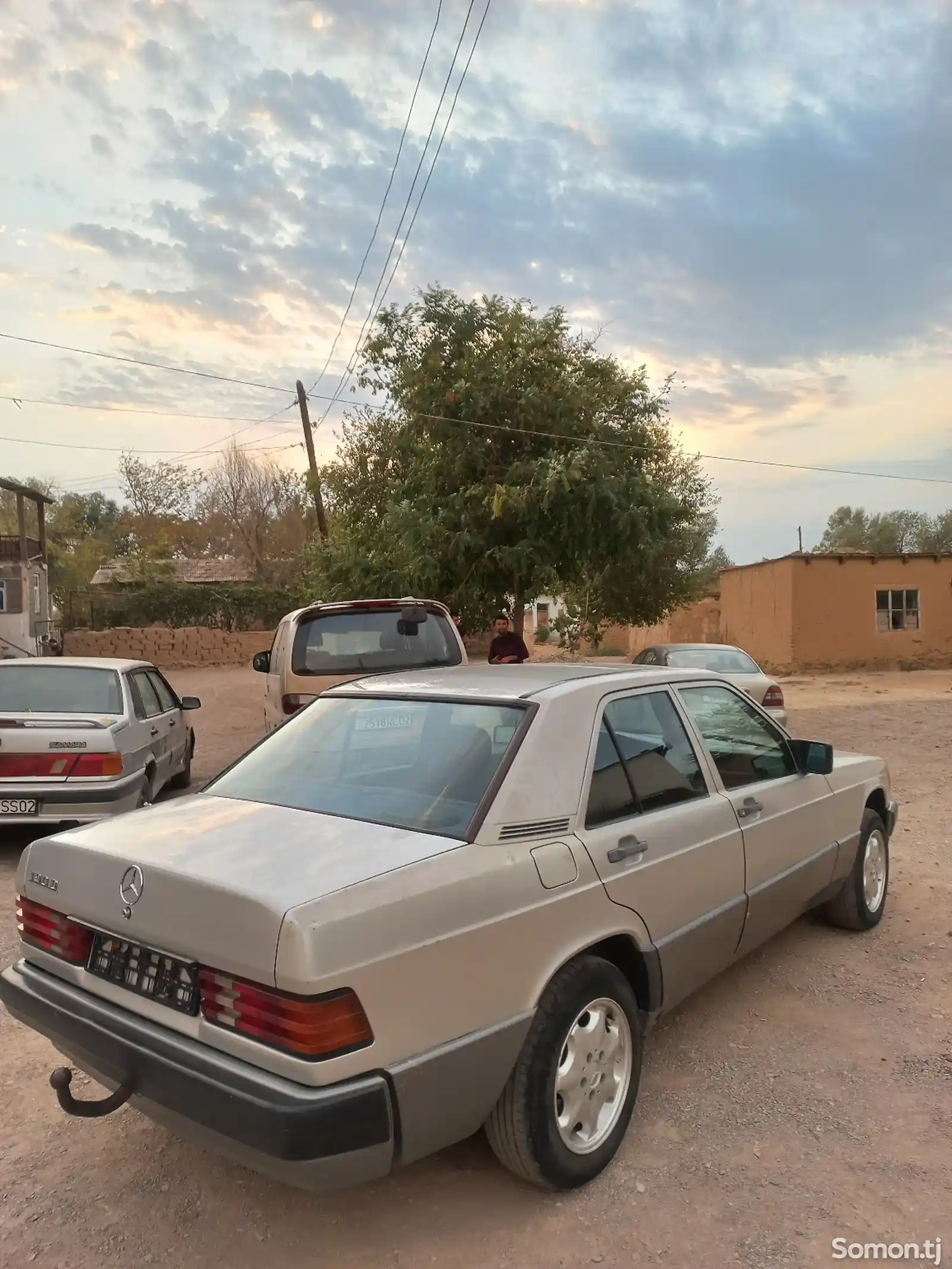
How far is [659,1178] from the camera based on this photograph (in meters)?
2.77

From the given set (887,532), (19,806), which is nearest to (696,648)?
(19,806)

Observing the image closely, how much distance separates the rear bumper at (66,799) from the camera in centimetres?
628

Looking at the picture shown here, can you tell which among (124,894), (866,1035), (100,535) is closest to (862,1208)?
(866,1035)

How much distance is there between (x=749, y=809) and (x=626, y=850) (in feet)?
3.24

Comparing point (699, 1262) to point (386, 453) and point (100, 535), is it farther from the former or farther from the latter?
point (100, 535)

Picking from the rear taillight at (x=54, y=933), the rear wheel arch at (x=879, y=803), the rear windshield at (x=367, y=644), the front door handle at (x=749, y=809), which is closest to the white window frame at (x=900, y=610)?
the rear windshield at (x=367, y=644)

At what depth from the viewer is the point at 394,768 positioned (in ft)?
10.3

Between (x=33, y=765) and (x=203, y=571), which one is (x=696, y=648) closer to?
(x=33, y=765)

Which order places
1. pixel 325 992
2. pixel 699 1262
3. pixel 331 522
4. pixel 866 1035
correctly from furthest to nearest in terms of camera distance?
pixel 331 522, pixel 866 1035, pixel 699 1262, pixel 325 992

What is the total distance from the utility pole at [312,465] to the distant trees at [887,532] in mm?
41252

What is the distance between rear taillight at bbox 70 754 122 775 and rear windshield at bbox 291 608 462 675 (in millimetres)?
1540

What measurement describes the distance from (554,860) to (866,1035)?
1.94 metres

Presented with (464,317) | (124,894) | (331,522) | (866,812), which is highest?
(464,317)

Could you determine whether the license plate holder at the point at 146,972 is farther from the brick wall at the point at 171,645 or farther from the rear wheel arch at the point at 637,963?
the brick wall at the point at 171,645
